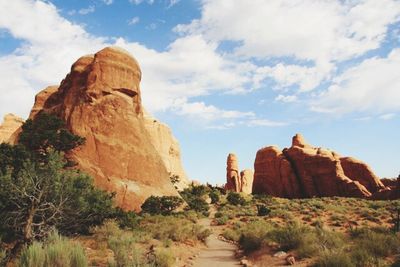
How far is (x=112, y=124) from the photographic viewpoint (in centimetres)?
2980

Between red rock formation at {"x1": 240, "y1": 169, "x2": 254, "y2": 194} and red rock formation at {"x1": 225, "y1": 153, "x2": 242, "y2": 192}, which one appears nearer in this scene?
red rock formation at {"x1": 225, "y1": 153, "x2": 242, "y2": 192}

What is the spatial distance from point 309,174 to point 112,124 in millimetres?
35110

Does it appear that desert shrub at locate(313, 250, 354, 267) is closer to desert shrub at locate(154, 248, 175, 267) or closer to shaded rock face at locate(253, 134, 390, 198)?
desert shrub at locate(154, 248, 175, 267)

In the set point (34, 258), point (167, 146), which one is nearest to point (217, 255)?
point (34, 258)

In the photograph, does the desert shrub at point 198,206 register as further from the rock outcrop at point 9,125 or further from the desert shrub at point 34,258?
the rock outcrop at point 9,125

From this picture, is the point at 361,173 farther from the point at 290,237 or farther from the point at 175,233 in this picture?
the point at 290,237

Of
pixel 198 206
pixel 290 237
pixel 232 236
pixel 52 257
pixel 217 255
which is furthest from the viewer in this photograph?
pixel 198 206

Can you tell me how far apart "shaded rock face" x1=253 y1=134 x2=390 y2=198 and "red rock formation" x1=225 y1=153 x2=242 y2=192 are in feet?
62.4

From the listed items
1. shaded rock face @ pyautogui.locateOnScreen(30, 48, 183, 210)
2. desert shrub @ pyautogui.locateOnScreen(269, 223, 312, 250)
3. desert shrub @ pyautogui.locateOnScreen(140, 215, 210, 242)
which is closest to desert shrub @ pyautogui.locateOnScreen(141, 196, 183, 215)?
shaded rock face @ pyautogui.locateOnScreen(30, 48, 183, 210)

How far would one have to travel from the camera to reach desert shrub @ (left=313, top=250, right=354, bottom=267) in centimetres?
877

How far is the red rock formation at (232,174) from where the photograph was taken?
263ft

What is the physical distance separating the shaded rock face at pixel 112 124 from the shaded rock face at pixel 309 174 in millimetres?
29627

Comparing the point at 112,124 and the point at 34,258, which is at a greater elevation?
the point at 112,124

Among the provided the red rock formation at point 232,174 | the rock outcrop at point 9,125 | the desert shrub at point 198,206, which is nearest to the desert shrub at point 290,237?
the desert shrub at point 198,206
